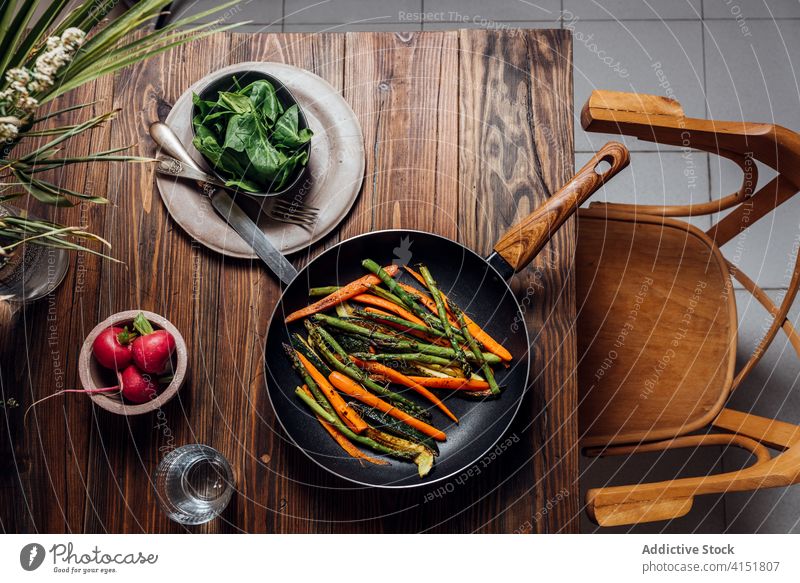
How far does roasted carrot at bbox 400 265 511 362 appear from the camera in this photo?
1062 mm

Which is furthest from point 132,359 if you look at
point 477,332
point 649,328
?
point 649,328

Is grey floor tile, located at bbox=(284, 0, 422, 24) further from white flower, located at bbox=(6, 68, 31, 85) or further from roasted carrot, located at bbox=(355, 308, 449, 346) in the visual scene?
white flower, located at bbox=(6, 68, 31, 85)

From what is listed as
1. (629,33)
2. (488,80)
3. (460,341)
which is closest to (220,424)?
(460,341)

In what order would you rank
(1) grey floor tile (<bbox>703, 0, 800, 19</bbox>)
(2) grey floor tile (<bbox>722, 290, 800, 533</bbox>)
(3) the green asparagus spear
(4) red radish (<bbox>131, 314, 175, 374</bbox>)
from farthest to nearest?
(1) grey floor tile (<bbox>703, 0, 800, 19</bbox>), (2) grey floor tile (<bbox>722, 290, 800, 533</bbox>), (3) the green asparagus spear, (4) red radish (<bbox>131, 314, 175, 374</bbox>)

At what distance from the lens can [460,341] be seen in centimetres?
107

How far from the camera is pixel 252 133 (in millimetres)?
1004

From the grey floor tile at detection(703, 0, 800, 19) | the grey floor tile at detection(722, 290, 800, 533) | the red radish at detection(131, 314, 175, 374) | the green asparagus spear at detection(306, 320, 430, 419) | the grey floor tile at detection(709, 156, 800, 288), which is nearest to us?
the red radish at detection(131, 314, 175, 374)

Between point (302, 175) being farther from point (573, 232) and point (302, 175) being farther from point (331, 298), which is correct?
point (573, 232)

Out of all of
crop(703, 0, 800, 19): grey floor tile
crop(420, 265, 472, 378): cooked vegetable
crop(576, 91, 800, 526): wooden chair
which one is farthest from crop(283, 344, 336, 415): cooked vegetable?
crop(703, 0, 800, 19): grey floor tile

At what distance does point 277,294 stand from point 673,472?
4.22 feet

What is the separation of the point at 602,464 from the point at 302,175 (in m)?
1.22

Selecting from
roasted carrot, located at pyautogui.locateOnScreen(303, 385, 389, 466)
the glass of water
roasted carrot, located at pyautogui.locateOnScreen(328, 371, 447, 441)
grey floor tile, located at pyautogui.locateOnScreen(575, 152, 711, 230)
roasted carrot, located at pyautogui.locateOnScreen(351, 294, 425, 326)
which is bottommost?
the glass of water

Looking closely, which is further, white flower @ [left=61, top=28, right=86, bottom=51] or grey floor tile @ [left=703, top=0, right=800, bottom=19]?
grey floor tile @ [left=703, top=0, right=800, bottom=19]

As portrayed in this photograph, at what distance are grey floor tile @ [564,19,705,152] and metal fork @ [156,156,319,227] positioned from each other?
1.12 meters
